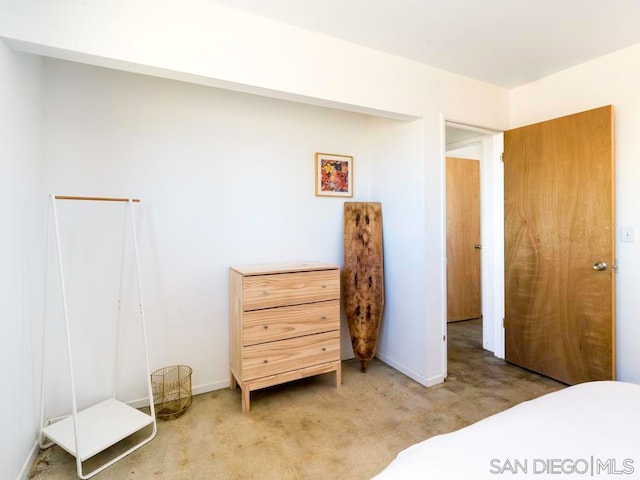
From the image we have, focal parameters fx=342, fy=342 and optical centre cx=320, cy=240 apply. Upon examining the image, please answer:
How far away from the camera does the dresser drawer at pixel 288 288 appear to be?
222 centimetres

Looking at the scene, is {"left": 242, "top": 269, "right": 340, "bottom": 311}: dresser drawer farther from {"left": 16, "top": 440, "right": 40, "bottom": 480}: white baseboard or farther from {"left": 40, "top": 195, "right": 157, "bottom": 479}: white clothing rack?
{"left": 16, "top": 440, "right": 40, "bottom": 480}: white baseboard

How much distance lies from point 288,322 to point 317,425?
25.8 inches

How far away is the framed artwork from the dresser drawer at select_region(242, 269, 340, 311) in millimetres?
791

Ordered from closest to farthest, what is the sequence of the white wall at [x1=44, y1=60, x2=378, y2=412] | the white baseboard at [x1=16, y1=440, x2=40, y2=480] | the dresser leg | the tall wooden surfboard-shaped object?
the white baseboard at [x1=16, y1=440, x2=40, y2=480] → the white wall at [x1=44, y1=60, x2=378, y2=412] → the dresser leg → the tall wooden surfboard-shaped object

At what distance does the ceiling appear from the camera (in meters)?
1.83

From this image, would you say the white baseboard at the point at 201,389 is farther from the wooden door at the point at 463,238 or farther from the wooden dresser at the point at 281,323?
the wooden door at the point at 463,238

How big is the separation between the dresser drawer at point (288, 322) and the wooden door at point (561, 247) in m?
1.60

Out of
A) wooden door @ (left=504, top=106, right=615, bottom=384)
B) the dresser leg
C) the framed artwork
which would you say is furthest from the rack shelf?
wooden door @ (left=504, top=106, right=615, bottom=384)

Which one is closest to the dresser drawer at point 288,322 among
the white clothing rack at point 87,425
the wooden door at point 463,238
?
the white clothing rack at point 87,425

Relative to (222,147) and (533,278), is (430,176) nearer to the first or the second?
(533,278)

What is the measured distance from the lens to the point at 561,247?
100 inches

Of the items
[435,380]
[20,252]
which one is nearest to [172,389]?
[20,252]

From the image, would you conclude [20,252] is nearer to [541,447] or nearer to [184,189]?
[184,189]

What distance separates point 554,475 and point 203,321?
2.21 metres
